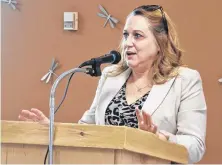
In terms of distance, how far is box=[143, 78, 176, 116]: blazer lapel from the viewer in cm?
179

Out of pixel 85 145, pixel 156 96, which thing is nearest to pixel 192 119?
pixel 156 96

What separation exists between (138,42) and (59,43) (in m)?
1.38

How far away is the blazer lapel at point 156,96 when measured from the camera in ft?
5.87

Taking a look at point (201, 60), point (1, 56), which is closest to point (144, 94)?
point (201, 60)

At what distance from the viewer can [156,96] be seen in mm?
1818

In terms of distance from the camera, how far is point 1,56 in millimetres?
3238

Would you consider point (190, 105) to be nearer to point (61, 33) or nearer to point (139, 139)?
point (139, 139)

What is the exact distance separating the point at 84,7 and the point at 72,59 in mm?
383

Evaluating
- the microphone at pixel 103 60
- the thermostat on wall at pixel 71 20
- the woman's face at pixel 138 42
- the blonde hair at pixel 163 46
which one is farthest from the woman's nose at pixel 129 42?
the thermostat on wall at pixel 71 20

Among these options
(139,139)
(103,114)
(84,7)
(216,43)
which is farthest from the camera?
(84,7)

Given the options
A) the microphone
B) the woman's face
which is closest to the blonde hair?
the woman's face

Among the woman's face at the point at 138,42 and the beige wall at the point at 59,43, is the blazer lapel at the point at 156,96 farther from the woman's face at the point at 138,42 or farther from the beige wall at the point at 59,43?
the beige wall at the point at 59,43

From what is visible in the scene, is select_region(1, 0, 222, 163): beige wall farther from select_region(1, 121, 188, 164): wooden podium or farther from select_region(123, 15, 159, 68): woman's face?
select_region(1, 121, 188, 164): wooden podium

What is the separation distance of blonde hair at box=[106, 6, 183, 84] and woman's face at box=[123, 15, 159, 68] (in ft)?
0.10
